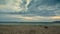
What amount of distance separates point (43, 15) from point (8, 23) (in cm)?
41

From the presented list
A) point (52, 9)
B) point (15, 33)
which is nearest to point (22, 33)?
point (15, 33)

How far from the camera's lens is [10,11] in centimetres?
279

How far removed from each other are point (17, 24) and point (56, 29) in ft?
1.48

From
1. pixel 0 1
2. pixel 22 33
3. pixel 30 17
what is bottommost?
pixel 22 33

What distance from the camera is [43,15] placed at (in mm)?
2801

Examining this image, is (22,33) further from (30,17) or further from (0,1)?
(0,1)

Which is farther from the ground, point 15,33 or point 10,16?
point 10,16

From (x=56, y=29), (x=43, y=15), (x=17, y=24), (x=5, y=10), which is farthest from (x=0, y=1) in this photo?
(x=56, y=29)

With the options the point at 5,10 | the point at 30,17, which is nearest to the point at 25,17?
the point at 30,17

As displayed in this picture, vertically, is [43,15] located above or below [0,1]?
below

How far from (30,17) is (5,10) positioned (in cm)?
30

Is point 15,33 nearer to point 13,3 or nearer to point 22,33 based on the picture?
point 22,33

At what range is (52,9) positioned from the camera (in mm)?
2805

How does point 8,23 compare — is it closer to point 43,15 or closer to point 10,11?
point 10,11
